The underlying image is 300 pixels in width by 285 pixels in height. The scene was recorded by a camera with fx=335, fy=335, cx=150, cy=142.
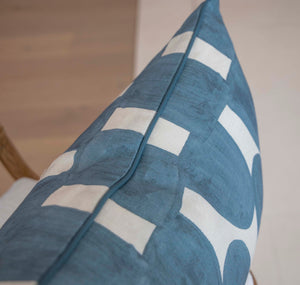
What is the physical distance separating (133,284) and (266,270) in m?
0.75

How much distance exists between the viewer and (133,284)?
12.4 inches

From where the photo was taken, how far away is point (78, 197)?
37 centimetres

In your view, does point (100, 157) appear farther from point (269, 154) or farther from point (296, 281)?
point (269, 154)

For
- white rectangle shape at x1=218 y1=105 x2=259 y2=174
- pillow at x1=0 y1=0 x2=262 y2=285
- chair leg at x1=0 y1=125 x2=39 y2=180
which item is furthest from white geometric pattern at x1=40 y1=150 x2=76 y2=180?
chair leg at x1=0 y1=125 x2=39 y2=180

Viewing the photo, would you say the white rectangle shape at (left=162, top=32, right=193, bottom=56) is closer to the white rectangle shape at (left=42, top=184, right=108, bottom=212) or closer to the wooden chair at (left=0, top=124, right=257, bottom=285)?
the white rectangle shape at (left=42, top=184, right=108, bottom=212)

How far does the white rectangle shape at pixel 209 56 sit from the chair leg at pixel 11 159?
0.56 metres

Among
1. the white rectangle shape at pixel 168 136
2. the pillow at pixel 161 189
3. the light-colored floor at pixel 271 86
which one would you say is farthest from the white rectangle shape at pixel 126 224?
the light-colored floor at pixel 271 86

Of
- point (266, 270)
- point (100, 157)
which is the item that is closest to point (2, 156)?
point (100, 157)

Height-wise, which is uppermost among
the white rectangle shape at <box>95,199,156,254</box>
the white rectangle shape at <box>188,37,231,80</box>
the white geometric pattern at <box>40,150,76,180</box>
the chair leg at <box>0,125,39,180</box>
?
the white rectangle shape at <box>188,37,231,80</box>

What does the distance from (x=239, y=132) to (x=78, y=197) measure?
0.28m

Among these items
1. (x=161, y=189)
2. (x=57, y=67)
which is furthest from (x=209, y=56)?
(x=57, y=67)

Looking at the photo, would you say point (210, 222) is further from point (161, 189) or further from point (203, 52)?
point (203, 52)

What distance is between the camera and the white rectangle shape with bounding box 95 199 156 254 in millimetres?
346

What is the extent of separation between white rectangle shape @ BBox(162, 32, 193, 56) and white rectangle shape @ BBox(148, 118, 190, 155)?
5.5 inches
